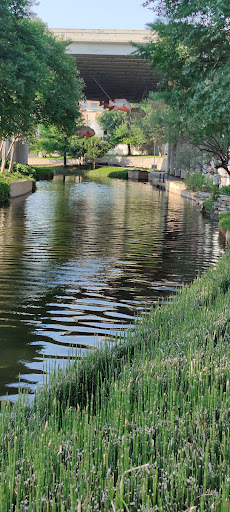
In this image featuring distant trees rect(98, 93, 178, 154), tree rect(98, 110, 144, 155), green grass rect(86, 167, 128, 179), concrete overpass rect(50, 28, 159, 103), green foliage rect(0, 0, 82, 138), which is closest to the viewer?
green foliage rect(0, 0, 82, 138)

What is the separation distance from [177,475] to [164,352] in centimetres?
266

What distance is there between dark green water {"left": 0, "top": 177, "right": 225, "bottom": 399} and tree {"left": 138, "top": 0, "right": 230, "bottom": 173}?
4.27 meters

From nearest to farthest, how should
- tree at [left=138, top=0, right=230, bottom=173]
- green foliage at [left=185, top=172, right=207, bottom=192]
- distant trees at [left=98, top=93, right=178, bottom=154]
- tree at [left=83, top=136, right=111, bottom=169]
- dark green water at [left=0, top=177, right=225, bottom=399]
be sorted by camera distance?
1. dark green water at [left=0, top=177, right=225, bottom=399]
2. tree at [left=138, top=0, right=230, bottom=173]
3. green foliage at [left=185, top=172, right=207, bottom=192]
4. tree at [left=83, top=136, right=111, bottom=169]
5. distant trees at [left=98, top=93, right=178, bottom=154]

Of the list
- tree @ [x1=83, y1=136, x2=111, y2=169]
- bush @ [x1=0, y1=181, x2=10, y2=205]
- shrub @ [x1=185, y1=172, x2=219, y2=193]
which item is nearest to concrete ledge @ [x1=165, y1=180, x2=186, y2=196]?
shrub @ [x1=185, y1=172, x2=219, y2=193]

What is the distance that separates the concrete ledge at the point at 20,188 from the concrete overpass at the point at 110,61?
448 inches

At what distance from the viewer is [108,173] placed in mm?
89188

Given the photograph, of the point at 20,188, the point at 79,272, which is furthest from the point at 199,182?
the point at 79,272

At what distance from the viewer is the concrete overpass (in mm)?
64625

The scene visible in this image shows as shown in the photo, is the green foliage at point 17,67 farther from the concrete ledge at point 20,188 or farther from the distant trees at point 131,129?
the distant trees at point 131,129

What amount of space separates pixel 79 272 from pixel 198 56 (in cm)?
840

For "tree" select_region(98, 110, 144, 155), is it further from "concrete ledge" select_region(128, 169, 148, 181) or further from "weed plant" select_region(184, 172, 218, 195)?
"weed plant" select_region(184, 172, 218, 195)

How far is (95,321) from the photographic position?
34.8ft

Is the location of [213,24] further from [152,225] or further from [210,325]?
[210,325]

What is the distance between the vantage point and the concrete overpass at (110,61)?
2544 inches
